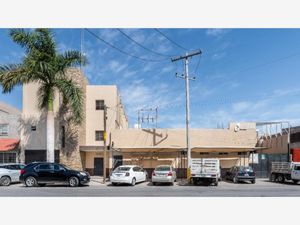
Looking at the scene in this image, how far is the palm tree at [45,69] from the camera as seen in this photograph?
25.7m

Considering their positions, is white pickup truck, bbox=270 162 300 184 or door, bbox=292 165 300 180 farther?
white pickup truck, bbox=270 162 300 184

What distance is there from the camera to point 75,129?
103 feet

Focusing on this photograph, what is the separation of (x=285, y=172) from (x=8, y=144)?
79.4 feet

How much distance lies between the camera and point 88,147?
31984 millimetres

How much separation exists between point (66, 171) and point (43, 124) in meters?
10.3

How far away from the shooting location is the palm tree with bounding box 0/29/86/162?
2569cm

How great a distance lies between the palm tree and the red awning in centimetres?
571

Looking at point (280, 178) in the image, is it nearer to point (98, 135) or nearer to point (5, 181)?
point (98, 135)

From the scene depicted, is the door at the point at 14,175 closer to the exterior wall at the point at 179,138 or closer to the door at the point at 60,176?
the door at the point at 60,176

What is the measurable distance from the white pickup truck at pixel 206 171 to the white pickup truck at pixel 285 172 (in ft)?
21.2

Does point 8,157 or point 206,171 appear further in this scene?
point 8,157

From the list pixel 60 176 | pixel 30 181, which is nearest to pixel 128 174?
pixel 60 176

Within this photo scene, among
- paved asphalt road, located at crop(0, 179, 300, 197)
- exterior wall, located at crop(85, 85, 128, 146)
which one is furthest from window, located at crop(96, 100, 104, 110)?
paved asphalt road, located at crop(0, 179, 300, 197)

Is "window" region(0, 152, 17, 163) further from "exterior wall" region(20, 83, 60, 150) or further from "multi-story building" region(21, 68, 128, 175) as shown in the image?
"exterior wall" region(20, 83, 60, 150)
